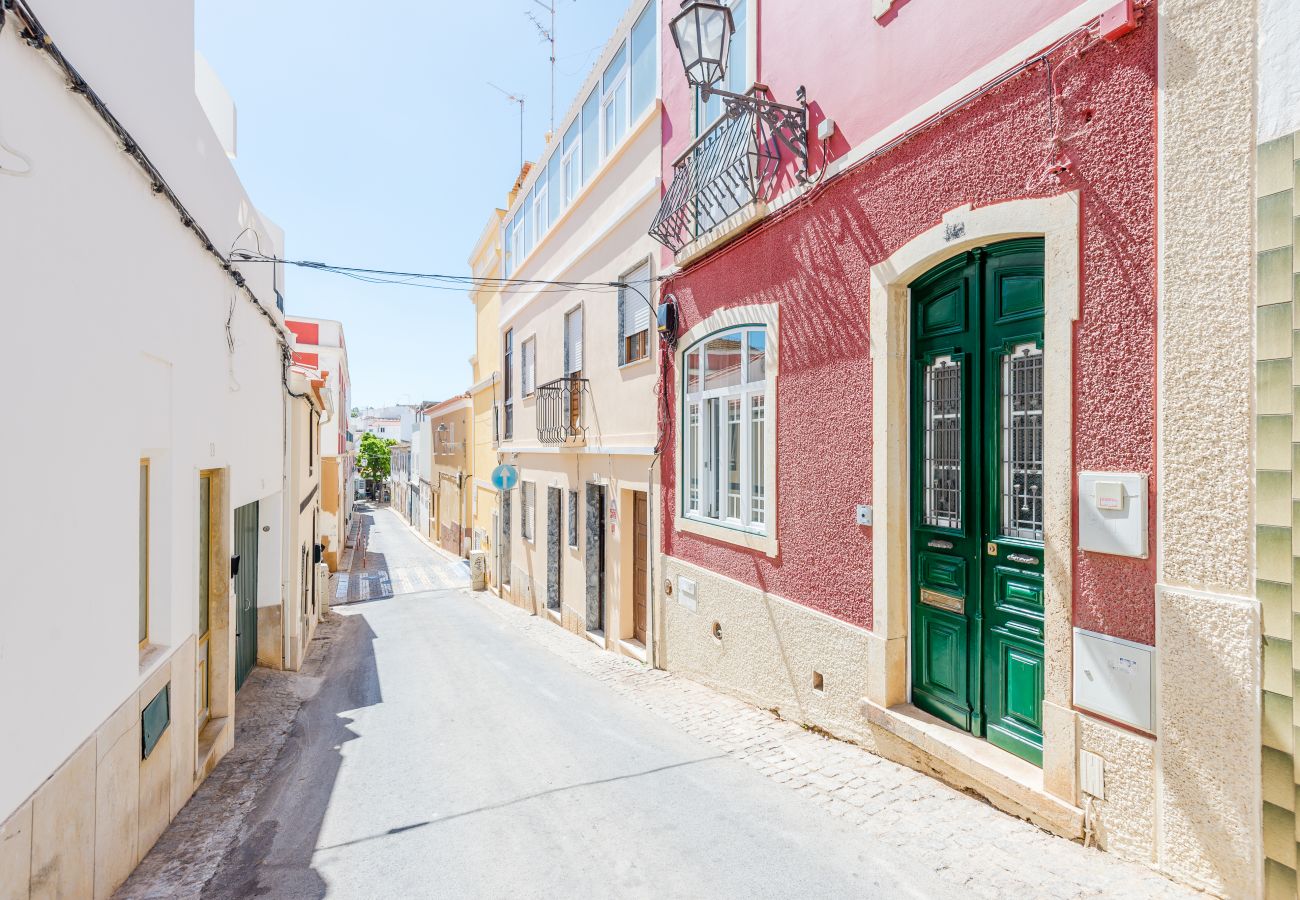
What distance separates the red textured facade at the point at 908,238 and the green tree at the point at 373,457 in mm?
58898

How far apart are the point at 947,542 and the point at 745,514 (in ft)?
8.59

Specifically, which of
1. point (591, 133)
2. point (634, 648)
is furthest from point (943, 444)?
point (591, 133)

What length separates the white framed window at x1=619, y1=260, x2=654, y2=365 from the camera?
9.45 meters

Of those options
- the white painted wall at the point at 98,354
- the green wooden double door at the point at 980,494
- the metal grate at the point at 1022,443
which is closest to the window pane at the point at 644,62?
the white painted wall at the point at 98,354

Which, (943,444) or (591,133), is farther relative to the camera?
(591,133)

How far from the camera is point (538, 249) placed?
14.7 meters

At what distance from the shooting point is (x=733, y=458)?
285 inches

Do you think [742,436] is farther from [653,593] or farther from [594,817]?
[594,817]

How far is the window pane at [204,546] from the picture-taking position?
5.93 m

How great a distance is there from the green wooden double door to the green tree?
61.9 meters

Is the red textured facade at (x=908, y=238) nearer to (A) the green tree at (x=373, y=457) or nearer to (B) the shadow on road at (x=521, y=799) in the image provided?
(B) the shadow on road at (x=521, y=799)

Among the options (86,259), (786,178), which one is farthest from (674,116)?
(86,259)

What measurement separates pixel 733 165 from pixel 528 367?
9855mm

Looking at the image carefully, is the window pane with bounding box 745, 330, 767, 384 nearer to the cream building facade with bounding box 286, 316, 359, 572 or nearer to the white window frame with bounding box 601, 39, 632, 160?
the white window frame with bounding box 601, 39, 632, 160
